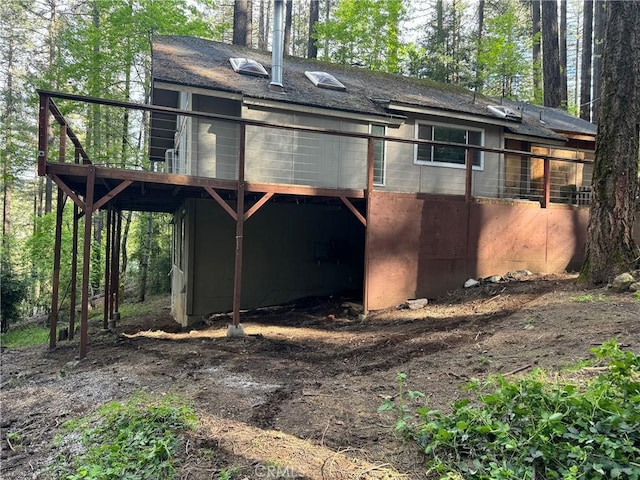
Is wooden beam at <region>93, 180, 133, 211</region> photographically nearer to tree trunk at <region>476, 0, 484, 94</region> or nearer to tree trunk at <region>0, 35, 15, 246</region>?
tree trunk at <region>0, 35, 15, 246</region>

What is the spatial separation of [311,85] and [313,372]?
823 cm

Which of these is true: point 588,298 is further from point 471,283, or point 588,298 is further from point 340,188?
point 340,188

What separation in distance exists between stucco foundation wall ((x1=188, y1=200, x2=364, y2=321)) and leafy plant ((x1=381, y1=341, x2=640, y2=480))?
7021 mm

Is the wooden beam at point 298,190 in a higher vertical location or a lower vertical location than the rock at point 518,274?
higher

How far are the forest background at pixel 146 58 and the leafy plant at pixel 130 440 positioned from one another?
12.5m

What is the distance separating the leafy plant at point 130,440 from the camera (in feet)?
9.59

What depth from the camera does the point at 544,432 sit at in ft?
8.84

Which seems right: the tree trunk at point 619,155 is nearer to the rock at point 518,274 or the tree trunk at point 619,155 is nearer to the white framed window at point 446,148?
the rock at point 518,274

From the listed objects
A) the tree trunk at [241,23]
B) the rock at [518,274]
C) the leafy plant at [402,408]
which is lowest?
the leafy plant at [402,408]

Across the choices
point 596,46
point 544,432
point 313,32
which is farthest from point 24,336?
point 596,46

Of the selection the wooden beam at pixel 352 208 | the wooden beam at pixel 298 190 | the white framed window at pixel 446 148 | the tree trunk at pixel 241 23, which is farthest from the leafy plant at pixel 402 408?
the tree trunk at pixel 241 23

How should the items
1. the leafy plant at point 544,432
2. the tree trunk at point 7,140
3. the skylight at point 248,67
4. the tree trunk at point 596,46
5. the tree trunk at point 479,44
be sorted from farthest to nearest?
the tree trunk at point 479,44 → the tree trunk at point 596,46 → the tree trunk at point 7,140 → the skylight at point 248,67 → the leafy plant at point 544,432

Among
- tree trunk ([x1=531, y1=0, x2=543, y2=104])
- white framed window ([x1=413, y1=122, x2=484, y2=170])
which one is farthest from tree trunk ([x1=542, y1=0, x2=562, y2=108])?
white framed window ([x1=413, y1=122, x2=484, y2=170])

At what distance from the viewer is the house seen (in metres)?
8.39
